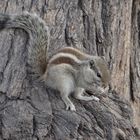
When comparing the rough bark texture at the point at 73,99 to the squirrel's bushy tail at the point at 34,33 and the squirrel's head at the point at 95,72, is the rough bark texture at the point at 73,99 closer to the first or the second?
the squirrel's bushy tail at the point at 34,33

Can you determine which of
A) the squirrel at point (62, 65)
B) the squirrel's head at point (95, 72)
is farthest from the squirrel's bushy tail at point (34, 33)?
the squirrel's head at point (95, 72)

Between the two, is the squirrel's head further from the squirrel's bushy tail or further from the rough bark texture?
the squirrel's bushy tail

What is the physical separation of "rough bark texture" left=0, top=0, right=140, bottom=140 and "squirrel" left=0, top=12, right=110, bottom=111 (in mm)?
64

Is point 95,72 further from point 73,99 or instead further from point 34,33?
point 34,33

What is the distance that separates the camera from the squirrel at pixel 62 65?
3.59m

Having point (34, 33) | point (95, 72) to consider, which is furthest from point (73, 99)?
point (34, 33)

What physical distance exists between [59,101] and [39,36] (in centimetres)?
60

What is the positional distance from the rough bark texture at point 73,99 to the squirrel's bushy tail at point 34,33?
56 millimetres

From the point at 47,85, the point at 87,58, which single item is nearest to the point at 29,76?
the point at 47,85

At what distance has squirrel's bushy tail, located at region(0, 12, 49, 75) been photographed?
3676mm

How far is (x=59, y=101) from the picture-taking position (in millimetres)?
3486

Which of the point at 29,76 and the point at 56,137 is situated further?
the point at 29,76

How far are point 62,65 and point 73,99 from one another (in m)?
0.29

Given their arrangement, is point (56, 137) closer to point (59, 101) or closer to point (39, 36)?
point (59, 101)
